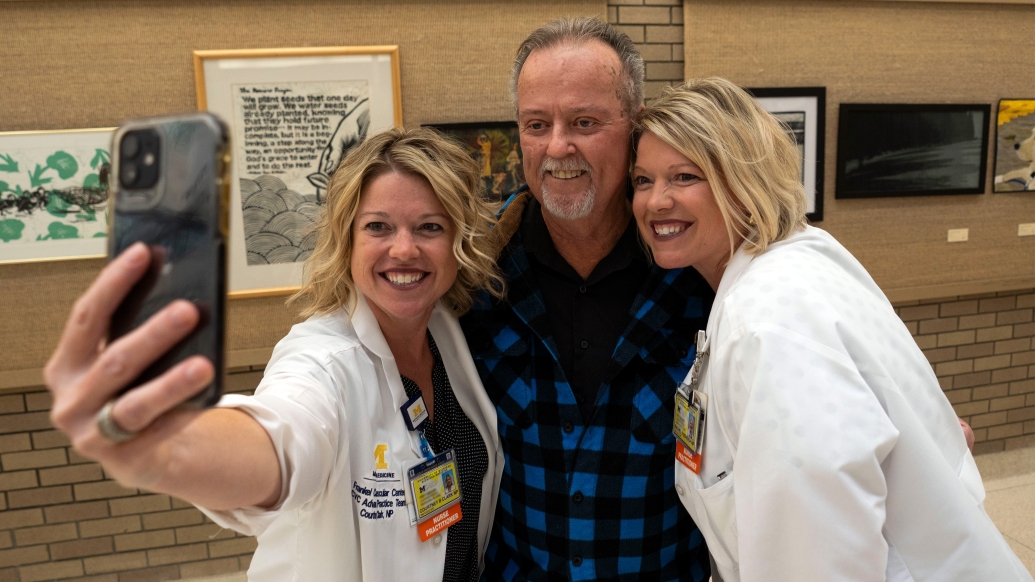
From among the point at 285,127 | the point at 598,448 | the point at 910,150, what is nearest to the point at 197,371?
the point at 598,448

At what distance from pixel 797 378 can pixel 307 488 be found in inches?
38.1

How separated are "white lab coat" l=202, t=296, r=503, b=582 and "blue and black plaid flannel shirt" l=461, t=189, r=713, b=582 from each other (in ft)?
1.09

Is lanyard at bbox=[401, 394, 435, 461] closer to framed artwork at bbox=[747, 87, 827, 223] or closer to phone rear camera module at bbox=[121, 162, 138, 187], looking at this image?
phone rear camera module at bbox=[121, 162, 138, 187]

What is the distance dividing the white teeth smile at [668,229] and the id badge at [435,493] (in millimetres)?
816

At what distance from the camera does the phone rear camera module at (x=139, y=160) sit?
67 centimetres

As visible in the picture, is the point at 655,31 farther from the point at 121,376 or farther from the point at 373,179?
the point at 121,376

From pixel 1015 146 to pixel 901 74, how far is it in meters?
1.07

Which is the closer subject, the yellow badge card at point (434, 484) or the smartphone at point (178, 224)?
the smartphone at point (178, 224)

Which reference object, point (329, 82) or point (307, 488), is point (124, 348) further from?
point (329, 82)

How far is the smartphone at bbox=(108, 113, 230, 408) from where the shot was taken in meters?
0.63

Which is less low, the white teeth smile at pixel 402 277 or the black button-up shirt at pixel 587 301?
the white teeth smile at pixel 402 277

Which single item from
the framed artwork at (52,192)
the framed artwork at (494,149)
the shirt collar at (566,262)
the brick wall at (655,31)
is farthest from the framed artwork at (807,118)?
the framed artwork at (52,192)

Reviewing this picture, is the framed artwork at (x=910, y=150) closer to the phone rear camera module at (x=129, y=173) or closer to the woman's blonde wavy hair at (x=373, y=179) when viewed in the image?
the woman's blonde wavy hair at (x=373, y=179)

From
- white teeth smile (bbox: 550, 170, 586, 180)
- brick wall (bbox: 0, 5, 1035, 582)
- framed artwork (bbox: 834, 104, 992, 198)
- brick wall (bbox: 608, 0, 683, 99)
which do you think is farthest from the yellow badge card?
framed artwork (bbox: 834, 104, 992, 198)
